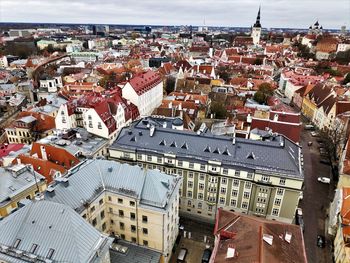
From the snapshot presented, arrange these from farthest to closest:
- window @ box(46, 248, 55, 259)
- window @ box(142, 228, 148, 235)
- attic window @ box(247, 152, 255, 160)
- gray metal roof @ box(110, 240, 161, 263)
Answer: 1. attic window @ box(247, 152, 255, 160)
2. window @ box(142, 228, 148, 235)
3. gray metal roof @ box(110, 240, 161, 263)
4. window @ box(46, 248, 55, 259)

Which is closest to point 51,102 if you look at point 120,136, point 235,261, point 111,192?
point 120,136

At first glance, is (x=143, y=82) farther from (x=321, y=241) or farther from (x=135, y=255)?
(x=321, y=241)

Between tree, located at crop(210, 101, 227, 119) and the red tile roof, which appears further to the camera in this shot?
the red tile roof

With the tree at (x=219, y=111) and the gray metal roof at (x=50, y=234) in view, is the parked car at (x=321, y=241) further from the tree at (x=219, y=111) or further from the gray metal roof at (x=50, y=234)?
the tree at (x=219, y=111)

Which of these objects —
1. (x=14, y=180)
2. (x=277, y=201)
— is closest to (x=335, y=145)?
(x=277, y=201)

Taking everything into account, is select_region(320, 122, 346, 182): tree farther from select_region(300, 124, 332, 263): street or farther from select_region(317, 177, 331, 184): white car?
select_region(317, 177, 331, 184): white car

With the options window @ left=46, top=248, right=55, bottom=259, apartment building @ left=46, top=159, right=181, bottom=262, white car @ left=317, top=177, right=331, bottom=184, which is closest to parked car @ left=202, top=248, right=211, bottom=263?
apartment building @ left=46, top=159, right=181, bottom=262

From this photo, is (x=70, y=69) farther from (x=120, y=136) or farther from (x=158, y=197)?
(x=158, y=197)

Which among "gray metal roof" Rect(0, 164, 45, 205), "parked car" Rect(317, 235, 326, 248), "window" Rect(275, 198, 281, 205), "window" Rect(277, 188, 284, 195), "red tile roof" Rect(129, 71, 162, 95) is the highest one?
"red tile roof" Rect(129, 71, 162, 95)
